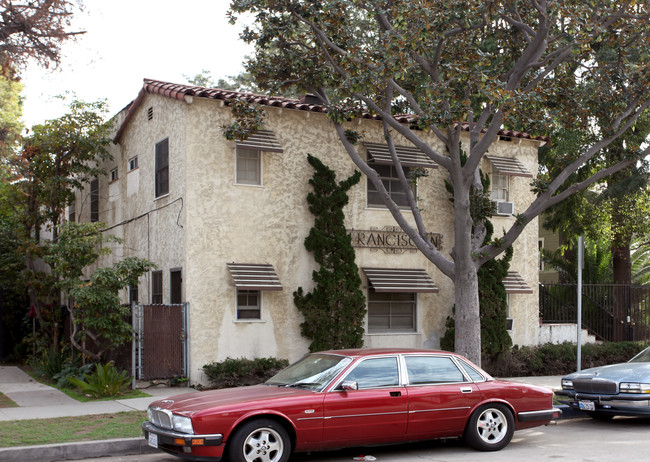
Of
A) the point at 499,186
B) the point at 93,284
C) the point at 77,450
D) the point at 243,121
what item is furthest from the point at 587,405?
the point at 93,284

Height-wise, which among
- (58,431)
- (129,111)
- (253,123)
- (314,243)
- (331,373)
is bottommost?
(58,431)

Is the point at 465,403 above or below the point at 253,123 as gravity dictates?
below

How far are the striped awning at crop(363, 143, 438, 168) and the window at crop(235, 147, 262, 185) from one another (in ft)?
8.67

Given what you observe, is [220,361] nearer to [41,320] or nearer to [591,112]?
[41,320]

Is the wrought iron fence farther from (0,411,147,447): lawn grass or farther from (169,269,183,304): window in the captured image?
(0,411,147,447): lawn grass

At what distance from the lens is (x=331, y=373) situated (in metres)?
8.58

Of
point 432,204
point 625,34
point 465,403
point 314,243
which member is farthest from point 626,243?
point 465,403

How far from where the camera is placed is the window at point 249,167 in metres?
15.4

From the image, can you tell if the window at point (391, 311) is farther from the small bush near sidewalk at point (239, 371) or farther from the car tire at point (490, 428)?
the car tire at point (490, 428)

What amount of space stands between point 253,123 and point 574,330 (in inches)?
413

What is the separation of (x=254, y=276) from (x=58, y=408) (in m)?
4.64

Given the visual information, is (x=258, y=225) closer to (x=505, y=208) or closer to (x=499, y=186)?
(x=505, y=208)

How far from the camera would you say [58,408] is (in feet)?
39.2

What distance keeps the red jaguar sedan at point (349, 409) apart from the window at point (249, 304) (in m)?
5.82
